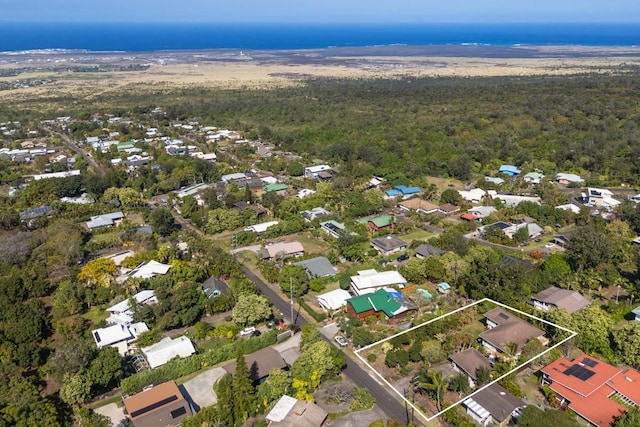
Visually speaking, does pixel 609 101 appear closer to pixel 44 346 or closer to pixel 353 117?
pixel 353 117

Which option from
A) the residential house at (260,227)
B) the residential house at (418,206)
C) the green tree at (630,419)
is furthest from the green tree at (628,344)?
the residential house at (260,227)

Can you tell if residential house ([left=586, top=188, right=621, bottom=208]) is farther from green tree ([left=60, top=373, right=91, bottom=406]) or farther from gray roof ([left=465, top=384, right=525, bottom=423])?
green tree ([left=60, top=373, right=91, bottom=406])

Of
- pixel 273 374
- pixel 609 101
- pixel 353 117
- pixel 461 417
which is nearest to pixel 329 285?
pixel 273 374

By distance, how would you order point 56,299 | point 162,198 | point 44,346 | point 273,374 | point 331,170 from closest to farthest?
1. point 273,374
2. point 44,346
3. point 56,299
4. point 162,198
5. point 331,170

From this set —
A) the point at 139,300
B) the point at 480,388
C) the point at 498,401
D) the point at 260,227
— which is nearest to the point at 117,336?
the point at 139,300

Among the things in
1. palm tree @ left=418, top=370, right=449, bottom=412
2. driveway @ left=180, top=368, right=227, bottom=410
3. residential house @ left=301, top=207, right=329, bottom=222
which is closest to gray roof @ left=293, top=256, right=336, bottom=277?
residential house @ left=301, top=207, right=329, bottom=222
